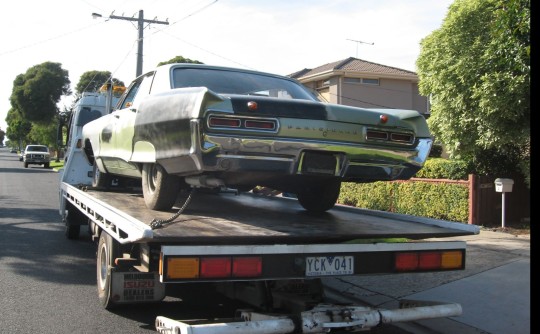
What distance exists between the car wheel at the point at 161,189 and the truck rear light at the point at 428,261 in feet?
6.98

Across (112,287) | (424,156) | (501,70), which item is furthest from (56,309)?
(501,70)

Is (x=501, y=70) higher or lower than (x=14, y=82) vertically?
lower

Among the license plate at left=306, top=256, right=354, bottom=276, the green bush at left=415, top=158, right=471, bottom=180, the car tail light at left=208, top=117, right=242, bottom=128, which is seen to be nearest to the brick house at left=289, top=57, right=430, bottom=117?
the green bush at left=415, top=158, right=471, bottom=180

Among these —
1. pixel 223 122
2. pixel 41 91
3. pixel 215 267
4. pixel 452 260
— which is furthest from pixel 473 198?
pixel 41 91

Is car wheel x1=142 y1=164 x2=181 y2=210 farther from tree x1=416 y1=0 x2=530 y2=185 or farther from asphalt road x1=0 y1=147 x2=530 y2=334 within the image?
tree x1=416 y1=0 x2=530 y2=185

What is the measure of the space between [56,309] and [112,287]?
3.38 feet

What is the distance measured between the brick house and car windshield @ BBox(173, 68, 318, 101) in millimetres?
24143

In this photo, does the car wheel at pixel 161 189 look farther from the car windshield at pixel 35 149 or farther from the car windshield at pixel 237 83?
the car windshield at pixel 35 149

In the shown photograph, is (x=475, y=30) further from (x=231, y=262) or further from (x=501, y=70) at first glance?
(x=231, y=262)

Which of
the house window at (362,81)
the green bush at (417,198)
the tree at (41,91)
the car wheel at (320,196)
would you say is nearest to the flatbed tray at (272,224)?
the car wheel at (320,196)

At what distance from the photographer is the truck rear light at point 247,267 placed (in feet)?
12.4

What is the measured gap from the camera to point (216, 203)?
6.66 metres

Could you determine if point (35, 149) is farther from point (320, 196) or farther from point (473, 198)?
point (320, 196)

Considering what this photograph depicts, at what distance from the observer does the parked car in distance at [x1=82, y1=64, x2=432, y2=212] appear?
13.9 feet
